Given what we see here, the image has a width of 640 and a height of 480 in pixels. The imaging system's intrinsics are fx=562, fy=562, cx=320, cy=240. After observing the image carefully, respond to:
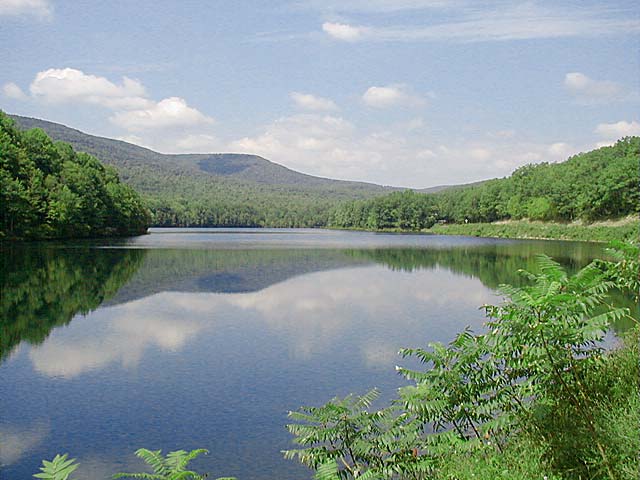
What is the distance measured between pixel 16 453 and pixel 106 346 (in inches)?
264

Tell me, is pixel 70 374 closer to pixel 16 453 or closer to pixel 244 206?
pixel 16 453

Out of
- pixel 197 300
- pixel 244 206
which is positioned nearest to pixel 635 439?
pixel 197 300

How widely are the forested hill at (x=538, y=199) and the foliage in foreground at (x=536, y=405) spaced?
6888 centimetres

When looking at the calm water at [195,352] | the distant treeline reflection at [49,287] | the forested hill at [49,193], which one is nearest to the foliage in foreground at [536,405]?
the calm water at [195,352]

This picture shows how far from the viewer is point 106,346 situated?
49.8 ft

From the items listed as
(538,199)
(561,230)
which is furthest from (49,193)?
(538,199)

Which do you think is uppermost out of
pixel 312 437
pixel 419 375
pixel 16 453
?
pixel 419 375

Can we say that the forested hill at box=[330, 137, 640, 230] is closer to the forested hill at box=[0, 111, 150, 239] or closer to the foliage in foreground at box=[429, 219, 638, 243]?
the foliage in foreground at box=[429, 219, 638, 243]

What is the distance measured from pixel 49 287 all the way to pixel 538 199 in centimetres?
8833

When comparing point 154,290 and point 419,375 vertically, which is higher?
point 419,375

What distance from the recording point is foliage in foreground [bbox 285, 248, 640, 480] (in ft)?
17.7

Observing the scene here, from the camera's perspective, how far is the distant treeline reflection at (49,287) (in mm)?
17375

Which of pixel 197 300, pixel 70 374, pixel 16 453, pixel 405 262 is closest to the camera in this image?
pixel 16 453

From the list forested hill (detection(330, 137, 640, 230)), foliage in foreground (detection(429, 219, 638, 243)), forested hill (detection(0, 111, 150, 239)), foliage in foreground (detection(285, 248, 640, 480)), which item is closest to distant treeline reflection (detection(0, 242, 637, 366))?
forested hill (detection(0, 111, 150, 239))
